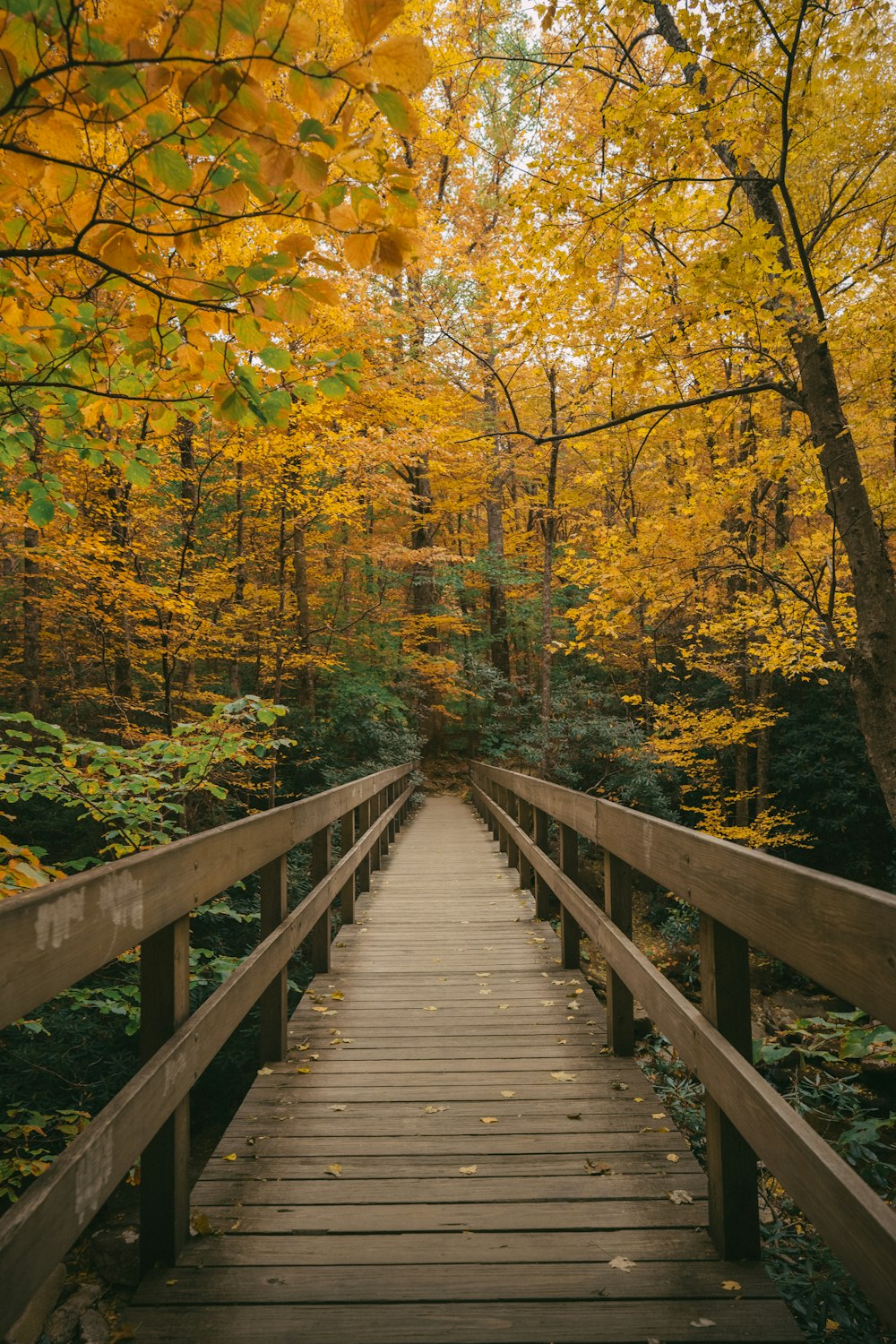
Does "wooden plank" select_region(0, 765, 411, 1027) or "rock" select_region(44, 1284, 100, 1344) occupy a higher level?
"wooden plank" select_region(0, 765, 411, 1027)

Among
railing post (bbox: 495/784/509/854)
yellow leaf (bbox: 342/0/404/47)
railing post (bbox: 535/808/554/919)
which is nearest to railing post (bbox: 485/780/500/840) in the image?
railing post (bbox: 495/784/509/854)

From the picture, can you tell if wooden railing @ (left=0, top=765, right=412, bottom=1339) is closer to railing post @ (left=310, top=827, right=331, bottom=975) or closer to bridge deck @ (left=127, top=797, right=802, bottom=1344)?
bridge deck @ (left=127, top=797, right=802, bottom=1344)

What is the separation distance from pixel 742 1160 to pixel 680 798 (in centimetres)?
1305

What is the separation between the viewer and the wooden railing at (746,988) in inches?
47.2

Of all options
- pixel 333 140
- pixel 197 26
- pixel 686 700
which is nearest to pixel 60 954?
pixel 333 140

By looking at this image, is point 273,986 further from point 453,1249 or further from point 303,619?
point 303,619

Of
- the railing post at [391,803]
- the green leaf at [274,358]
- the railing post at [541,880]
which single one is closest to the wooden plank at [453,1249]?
the green leaf at [274,358]

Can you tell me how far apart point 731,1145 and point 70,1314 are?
→ 430 cm

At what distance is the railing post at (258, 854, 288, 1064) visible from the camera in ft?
9.78

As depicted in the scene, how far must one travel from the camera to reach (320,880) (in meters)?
3.91

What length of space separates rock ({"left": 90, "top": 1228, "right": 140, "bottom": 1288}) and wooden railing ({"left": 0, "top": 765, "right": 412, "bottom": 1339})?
2639 mm

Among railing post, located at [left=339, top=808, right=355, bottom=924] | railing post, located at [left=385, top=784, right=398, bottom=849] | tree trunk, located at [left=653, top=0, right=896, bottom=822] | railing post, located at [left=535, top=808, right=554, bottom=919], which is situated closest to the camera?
tree trunk, located at [left=653, top=0, right=896, bottom=822]

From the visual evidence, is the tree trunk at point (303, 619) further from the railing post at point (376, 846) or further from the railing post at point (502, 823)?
the railing post at point (502, 823)

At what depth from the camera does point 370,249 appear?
2.05 m
